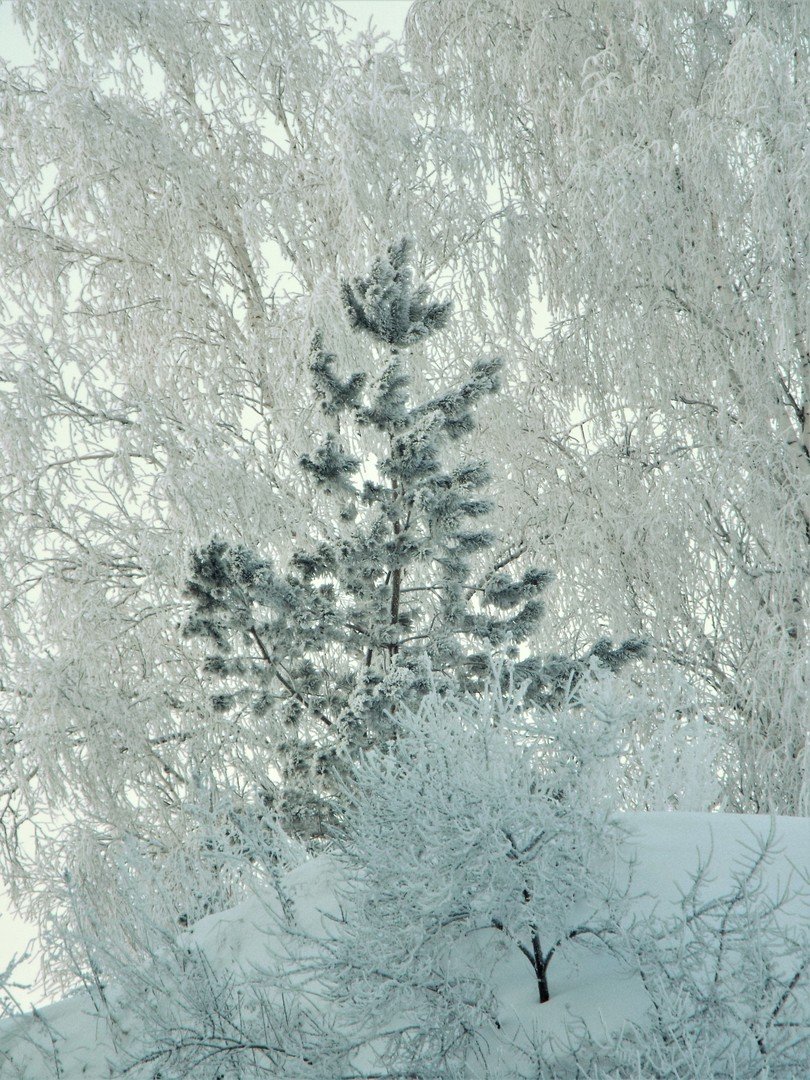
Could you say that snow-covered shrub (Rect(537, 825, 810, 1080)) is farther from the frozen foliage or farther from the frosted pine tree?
the frosted pine tree

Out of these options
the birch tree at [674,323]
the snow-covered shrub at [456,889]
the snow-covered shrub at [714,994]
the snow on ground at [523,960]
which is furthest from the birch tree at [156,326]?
the snow-covered shrub at [714,994]

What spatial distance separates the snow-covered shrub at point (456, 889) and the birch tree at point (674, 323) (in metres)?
3.51

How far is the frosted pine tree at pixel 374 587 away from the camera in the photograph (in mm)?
5461

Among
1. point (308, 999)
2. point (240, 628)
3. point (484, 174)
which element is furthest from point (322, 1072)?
point (484, 174)

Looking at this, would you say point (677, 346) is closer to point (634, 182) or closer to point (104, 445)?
point (634, 182)

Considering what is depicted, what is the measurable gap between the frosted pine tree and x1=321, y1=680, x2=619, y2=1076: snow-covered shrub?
196 centimetres

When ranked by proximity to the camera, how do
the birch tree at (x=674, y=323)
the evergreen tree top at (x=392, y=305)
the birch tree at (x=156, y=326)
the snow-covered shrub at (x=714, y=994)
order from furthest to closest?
the birch tree at (x=156, y=326) < the birch tree at (x=674, y=323) < the evergreen tree top at (x=392, y=305) < the snow-covered shrub at (x=714, y=994)

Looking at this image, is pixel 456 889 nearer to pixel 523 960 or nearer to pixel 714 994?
pixel 523 960

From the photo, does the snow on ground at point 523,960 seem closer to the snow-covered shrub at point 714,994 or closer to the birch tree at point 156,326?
the snow-covered shrub at point 714,994

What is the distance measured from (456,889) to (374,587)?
2.94 meters

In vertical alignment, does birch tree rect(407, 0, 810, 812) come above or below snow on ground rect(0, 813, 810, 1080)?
above

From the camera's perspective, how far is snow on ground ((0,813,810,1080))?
10.8 ft

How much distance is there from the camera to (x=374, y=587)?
6016 mm

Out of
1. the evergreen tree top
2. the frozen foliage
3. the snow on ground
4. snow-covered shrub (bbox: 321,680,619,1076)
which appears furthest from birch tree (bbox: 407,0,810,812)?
snow-covered shrub (bbox: 321,680,619,1076)
